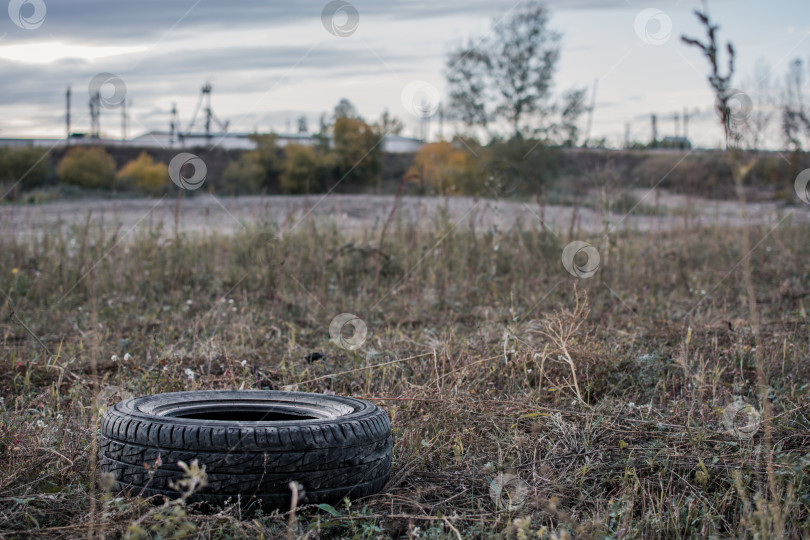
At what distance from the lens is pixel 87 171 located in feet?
80.5

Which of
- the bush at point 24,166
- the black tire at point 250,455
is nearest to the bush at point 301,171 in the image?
the bush at point 24,166

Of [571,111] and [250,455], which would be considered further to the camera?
[571,111]

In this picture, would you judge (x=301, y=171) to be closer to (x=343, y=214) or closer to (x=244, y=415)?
(x=343, y=214)

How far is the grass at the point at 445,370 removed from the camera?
2.42 m

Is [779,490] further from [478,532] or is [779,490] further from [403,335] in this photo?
[403,335]

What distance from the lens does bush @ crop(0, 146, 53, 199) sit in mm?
23594

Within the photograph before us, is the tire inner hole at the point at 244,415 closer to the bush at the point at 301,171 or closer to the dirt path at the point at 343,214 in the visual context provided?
the dirt path at the point at 343,214

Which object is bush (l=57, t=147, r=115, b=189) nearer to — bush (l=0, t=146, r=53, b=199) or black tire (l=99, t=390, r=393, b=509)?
bush (l=0, t=146, r=53, b=199)

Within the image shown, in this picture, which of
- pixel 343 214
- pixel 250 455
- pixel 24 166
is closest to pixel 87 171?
pixel 24 166

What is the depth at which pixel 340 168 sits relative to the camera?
2509 centimetres

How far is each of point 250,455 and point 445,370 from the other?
6.36 ft

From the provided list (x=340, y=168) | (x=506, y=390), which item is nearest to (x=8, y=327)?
(x=506, y=390)

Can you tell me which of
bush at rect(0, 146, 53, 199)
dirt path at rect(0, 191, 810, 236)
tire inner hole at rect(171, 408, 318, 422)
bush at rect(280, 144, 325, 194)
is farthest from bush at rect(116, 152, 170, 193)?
tire inner hole at rect(171, 408, 318, 422)

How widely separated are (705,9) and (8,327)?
5.47 meters
